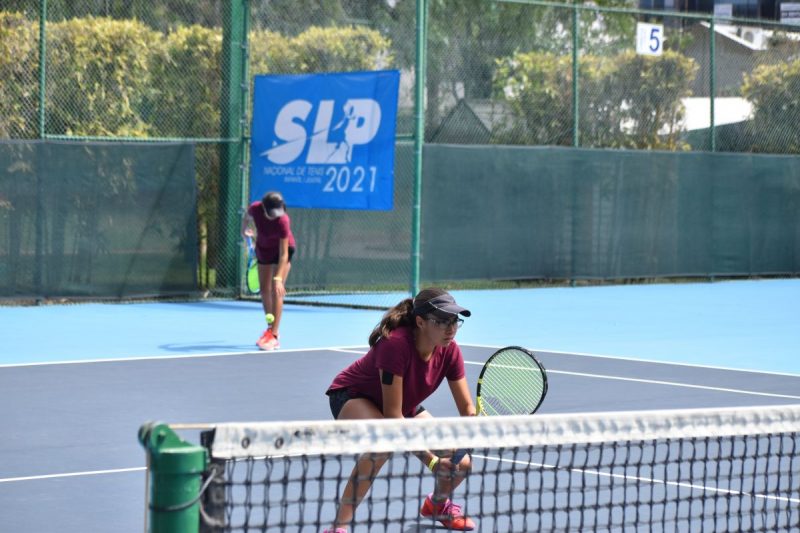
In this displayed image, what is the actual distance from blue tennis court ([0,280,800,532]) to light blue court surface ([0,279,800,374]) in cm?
3

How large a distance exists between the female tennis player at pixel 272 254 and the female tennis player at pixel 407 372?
5.86m

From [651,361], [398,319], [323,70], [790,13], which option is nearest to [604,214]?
[323,70]

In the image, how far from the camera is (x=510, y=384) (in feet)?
19.1

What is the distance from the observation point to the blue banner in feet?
47.9

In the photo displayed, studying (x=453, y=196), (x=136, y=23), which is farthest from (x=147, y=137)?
(x=453, y=196)

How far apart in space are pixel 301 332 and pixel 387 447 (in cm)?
962

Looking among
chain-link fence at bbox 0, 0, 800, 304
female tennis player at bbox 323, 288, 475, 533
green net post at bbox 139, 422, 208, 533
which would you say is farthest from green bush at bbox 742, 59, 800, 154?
green net post at bbox 139, 422, 208, 533

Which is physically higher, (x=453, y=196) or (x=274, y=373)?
(x=453, y=196)

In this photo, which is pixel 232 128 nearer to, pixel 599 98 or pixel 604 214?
pixel 604 214

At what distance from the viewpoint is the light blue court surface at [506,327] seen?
1141cm

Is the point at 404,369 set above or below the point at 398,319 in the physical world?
below

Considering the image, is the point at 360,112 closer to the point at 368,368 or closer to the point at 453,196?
the point at 453,196

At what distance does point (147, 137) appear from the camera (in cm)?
1623

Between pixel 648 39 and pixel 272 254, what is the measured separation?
9.91 m
